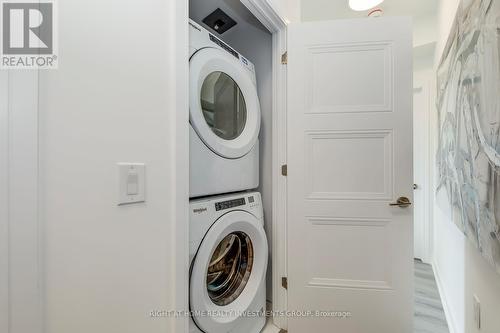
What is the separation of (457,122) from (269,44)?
1.18 metres

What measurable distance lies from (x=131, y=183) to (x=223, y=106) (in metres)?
0.78

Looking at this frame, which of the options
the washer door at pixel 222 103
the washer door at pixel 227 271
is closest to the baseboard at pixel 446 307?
the washer door at pixel 227 271

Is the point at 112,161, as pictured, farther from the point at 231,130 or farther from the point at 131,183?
the point at 231,130

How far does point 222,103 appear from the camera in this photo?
1.38 meters

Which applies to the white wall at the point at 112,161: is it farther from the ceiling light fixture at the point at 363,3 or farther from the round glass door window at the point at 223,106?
the ceiling light fixture at the point at 363,3

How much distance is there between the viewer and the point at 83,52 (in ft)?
2.09

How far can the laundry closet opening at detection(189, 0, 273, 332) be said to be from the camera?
112 centimetres

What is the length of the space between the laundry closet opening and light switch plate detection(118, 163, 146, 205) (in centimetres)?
30

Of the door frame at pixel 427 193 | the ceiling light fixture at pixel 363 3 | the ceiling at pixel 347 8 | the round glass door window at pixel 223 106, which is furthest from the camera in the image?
the door frame at pixel 427 193

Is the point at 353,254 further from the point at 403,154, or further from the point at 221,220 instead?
the point at 221,220

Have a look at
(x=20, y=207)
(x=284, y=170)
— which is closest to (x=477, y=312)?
(x=284, y=170)

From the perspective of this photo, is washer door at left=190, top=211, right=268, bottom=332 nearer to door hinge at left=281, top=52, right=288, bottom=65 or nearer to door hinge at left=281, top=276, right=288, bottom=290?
door hinge at left=281, top=276, right=288, bottom=290

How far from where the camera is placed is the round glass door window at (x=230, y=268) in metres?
1.30

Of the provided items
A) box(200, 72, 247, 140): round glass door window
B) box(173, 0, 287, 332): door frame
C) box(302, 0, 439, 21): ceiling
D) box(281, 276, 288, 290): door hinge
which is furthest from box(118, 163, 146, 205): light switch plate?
box(302, 0, 439, 21): ceiling
